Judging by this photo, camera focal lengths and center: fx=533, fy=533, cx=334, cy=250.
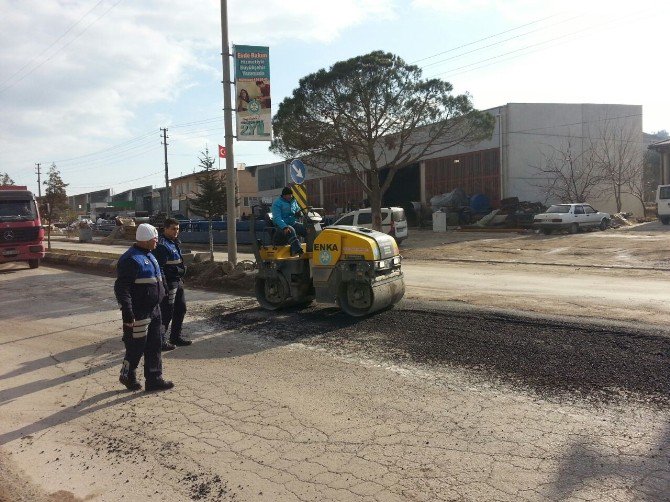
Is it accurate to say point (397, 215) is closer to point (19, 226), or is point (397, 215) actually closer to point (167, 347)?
point (19, 226)

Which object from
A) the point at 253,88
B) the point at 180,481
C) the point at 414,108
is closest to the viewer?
the point at 180,481

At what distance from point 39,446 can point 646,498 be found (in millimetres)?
4433

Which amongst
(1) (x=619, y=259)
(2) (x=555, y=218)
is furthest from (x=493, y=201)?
(1) (x=619, y=259)

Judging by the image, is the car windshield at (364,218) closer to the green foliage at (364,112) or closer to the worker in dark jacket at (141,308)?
the green foliage at (364,112)

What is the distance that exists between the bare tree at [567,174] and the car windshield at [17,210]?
2854 centimetres

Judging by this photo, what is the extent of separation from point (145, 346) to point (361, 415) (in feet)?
7.91

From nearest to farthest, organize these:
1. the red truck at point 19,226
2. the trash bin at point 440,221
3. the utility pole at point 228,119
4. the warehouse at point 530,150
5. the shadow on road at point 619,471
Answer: the shadow on road at point 619,471 < the utility pole at point 228,119 < the red truck at point 19,226 < the trash bin at point 440,221 < the warehouse at point 530,150

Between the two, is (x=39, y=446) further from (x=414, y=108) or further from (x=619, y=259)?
(x=414, y=108)

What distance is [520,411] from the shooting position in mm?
4516

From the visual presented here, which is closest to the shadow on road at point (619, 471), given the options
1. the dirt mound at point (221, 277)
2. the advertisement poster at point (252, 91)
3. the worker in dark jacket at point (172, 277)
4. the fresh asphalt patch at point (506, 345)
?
the fresh asphalt patch at point (506, 345)

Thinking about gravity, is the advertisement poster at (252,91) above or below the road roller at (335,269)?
above

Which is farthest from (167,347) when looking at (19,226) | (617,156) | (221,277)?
(617,156)

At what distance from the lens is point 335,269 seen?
789 centimetres

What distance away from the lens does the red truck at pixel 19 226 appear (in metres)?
17.5
